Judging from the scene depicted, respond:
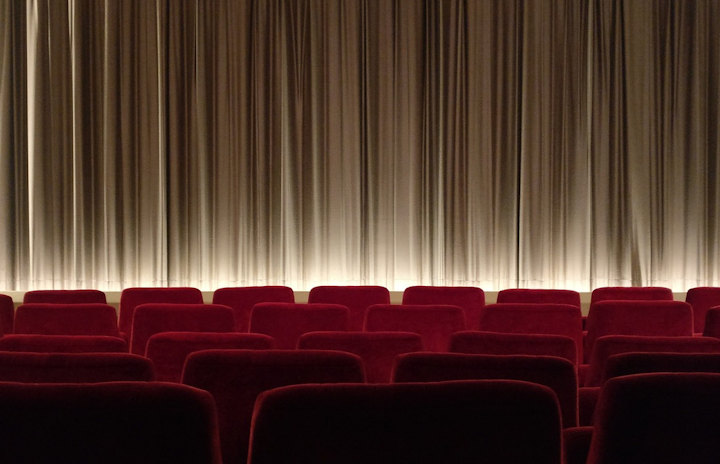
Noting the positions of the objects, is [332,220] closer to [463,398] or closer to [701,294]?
[701,294]

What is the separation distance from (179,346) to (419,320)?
1.65m

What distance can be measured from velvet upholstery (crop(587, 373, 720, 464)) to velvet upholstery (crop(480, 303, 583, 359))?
2.39 m

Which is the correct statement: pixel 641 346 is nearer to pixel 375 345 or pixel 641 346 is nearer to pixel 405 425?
pixel 375 345

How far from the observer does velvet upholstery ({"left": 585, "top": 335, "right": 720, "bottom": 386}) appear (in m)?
2.76

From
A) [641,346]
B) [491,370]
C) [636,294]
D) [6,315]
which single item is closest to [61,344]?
[491,370]

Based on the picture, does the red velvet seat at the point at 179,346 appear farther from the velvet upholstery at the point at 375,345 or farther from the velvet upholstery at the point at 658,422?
the velvet upholstery at the point at 658,422

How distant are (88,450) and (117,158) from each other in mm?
7372

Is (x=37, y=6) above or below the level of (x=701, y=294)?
above

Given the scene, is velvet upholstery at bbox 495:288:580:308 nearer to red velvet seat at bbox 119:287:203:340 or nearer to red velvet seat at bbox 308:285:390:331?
red velvet seat at bbox 308:285:390:331

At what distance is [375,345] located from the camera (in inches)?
115

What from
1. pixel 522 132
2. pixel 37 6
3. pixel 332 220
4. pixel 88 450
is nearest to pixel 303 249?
pixel 332 220

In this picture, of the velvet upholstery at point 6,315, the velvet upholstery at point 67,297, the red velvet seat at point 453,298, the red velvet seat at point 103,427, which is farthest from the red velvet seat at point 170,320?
the red velvet seat at point 103,427

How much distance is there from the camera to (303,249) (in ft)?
27.2

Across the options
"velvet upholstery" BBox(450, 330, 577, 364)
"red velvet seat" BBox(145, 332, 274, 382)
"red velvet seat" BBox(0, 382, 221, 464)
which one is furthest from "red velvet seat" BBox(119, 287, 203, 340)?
"red velvet seat" BBox(0, 382, 221, 464)
